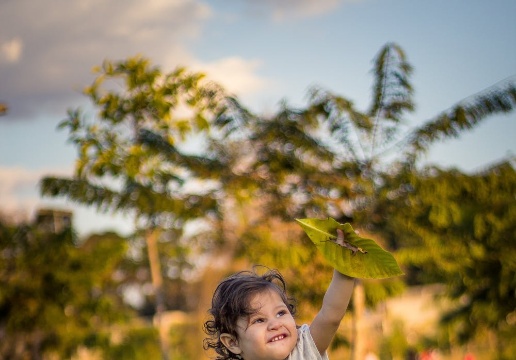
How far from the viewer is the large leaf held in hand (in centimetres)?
226

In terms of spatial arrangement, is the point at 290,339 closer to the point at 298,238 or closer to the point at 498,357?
the point at 298,238

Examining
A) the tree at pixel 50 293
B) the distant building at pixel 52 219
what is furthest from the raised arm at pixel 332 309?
the distant building at pixel 52 219

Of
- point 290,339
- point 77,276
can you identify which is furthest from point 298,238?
point 290,339

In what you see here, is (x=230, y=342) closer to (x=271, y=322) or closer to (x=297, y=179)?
(x=271, y=322)

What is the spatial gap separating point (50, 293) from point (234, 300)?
11335mm

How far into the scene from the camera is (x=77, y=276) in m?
13.2

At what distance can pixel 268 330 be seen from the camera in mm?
2385

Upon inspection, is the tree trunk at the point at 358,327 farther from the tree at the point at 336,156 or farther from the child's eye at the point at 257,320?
the child's eye at the point at 257,320

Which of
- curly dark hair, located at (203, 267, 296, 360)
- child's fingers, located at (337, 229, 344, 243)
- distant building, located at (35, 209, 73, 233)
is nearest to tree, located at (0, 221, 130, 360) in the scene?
distant building, located at (35, 209, 73, 233)

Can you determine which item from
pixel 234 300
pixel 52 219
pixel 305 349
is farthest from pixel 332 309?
pixel 52 219

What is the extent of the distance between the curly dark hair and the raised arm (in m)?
0.15

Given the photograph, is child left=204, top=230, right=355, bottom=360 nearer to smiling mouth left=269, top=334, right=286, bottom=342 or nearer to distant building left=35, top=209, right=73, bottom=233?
smiling mouth left=269, top=334, right=286, bottom=342

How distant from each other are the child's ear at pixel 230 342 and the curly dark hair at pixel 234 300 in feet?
0.04

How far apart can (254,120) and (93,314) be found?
615 centimetres
